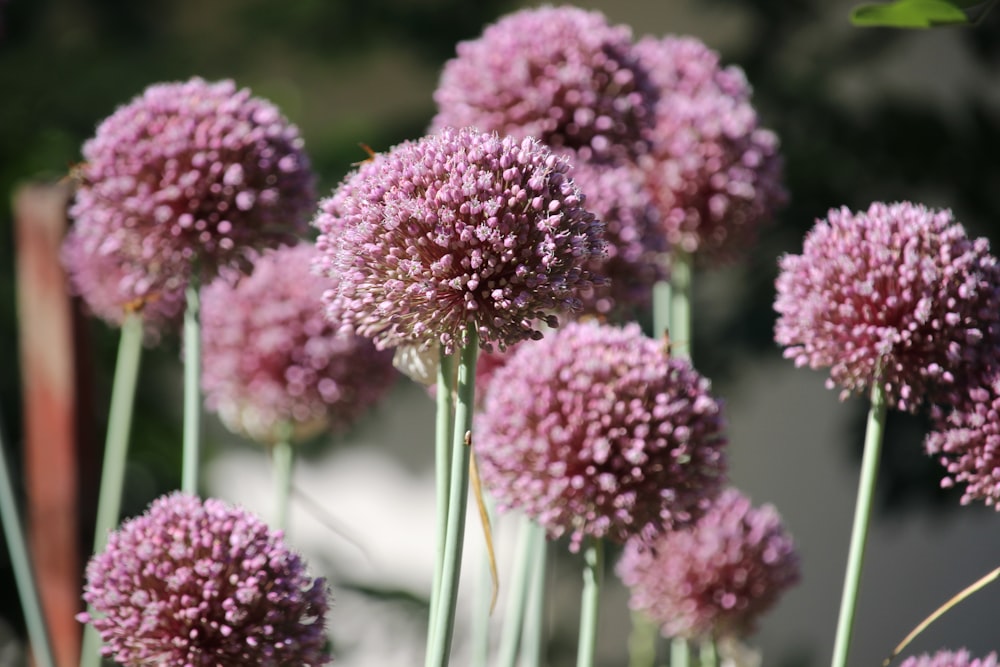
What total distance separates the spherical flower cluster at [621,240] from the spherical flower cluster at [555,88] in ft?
0.09

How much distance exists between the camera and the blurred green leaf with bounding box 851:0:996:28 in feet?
2.04

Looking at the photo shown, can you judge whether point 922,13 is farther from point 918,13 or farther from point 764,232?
point 764,232

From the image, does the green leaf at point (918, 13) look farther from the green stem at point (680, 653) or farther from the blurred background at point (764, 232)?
the blurred background at point (764, 232)

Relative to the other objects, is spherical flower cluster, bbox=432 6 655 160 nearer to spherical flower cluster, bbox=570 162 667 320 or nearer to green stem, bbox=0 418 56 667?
spherical flower cluster, bbox=570 162 667 320

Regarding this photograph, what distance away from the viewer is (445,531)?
0.55 meters

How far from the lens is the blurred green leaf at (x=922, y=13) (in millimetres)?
621

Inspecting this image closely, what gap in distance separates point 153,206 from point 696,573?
43 cm

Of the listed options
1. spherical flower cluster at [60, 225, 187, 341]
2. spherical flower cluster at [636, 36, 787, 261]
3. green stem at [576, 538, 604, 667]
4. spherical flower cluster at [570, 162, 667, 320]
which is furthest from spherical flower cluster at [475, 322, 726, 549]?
spherical flower cluster at [60, 225, 187, 341]

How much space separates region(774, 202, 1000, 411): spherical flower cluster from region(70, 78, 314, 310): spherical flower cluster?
336 mm

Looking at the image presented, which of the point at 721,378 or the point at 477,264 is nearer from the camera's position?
the point at 477,264

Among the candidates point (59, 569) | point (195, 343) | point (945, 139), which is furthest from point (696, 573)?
point (945, 139)

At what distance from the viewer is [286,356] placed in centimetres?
97

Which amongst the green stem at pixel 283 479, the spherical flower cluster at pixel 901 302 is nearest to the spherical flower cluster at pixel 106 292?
the green stem at pixel 283 479

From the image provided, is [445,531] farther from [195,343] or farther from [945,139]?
[945,139]
